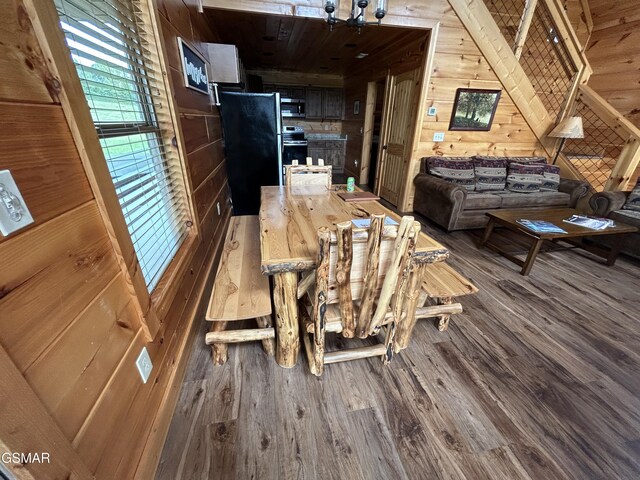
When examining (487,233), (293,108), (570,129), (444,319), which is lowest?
(444,319)

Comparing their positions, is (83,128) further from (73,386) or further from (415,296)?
(415,296)

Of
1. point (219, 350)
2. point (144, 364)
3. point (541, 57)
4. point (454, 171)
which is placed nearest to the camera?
point (144, 364)

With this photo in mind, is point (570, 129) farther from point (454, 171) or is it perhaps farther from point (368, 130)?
point (368, 130)

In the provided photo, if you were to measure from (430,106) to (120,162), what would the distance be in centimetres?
376

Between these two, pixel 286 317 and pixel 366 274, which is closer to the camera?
pixel 366 274

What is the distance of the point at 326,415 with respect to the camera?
131 cm

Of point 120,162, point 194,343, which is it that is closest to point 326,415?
point 194,343

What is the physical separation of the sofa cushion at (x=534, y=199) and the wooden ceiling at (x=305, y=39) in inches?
91.9

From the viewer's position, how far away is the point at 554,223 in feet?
8.64

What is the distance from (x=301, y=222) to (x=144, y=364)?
104 centimetres

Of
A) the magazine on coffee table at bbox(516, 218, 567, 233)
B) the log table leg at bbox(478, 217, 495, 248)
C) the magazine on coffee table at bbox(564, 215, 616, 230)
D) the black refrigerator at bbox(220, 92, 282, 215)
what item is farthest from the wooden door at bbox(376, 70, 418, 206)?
the magazine on coffee table at bbox(564, 215, 616, 230)

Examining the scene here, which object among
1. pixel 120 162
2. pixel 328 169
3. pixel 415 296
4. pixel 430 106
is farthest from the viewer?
pixel 430 106

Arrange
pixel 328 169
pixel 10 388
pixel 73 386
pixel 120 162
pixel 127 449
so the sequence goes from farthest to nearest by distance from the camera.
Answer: pixel 328 169 → pixel 120 162 → pixel 127 449 → pixel 73 386 → pixel 10 388

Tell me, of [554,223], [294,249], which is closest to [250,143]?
[294,249]
